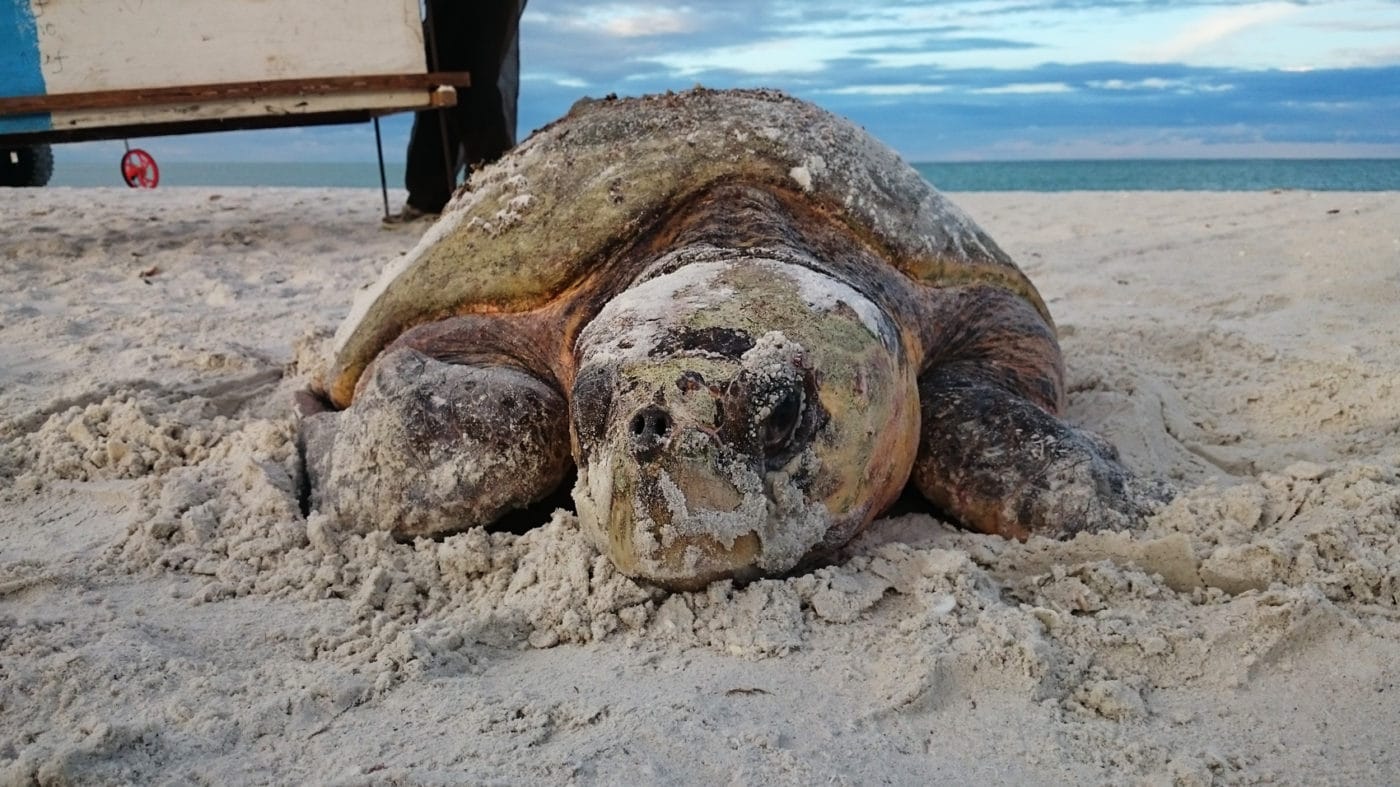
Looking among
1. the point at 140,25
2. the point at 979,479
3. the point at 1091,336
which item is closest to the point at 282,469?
the point at 979,479

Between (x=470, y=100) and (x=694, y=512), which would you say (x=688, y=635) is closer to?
(x=694, y=512)

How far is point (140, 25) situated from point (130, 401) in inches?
174

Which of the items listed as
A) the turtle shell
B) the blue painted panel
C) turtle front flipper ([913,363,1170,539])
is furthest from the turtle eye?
the blue painted panel

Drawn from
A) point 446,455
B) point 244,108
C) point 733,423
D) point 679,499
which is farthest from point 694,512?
point 244,108

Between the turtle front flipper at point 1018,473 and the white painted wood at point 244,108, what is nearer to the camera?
the turtle front flipper at point 1018,473

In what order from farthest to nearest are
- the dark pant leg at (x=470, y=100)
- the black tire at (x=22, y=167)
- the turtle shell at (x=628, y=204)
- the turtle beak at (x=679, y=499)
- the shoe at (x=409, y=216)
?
1. the black tire at (x=22, y=167)
2. the shoe at (x=409, y=216)
3. the dark pant leg at (x=470, y=100)
4. the turtle shell at (x=628, y=204)
5. the turtle beak at (x=679, y=499)

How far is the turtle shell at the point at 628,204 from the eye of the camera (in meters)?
2.65

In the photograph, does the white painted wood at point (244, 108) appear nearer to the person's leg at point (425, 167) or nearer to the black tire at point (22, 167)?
the person's leg at point (425, 167)

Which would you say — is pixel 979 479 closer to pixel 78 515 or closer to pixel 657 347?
pixel 657 347

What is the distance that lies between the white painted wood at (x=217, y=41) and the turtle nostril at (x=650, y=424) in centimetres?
583

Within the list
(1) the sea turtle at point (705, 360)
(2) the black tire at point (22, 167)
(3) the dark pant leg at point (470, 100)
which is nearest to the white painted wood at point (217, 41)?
(3) the dark pant leg at point (470, 100)

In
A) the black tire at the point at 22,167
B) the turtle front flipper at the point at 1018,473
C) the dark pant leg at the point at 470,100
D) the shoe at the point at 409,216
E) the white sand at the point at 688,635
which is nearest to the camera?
the white sand at the point at 688,635

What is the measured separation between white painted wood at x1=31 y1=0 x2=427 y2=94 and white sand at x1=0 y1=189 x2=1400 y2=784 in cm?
404

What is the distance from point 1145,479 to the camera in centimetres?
237
